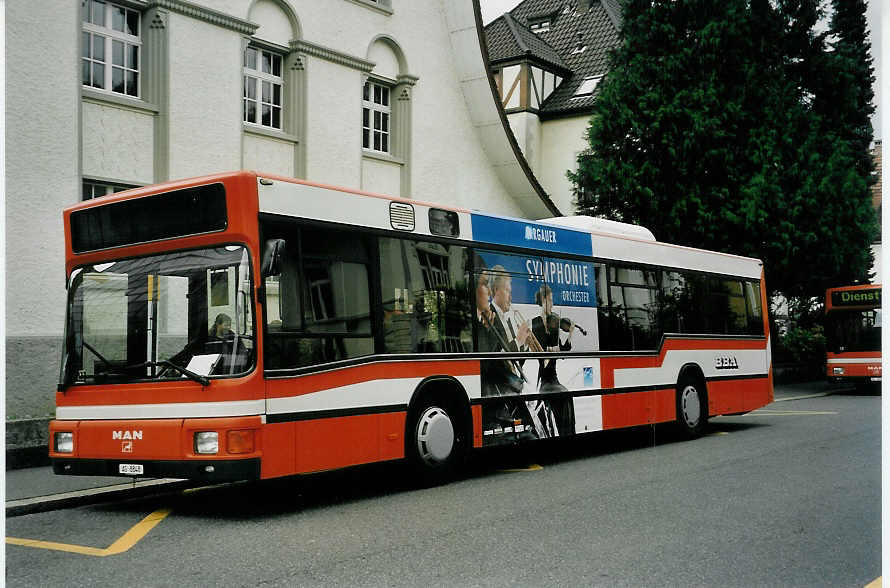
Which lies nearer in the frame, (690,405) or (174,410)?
(174,410)

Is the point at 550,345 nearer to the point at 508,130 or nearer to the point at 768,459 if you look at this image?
the point at 768,459

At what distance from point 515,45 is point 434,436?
33.8 m

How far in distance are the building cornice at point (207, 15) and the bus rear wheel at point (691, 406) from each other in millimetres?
9049

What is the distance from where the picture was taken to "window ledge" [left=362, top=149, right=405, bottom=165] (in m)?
19.5

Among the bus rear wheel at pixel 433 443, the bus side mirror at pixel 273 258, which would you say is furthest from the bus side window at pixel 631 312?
the bus side mirror at pixel 273 258

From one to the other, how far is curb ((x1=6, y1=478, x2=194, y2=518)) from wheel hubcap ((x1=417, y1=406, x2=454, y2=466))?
2462 millimetres

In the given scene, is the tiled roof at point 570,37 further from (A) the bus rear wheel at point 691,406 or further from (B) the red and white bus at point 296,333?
(B) the red and white bus at point 296,333

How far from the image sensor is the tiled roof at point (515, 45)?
136ft

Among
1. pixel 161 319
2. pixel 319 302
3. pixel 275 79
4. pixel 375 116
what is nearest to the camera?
pixel 161 319

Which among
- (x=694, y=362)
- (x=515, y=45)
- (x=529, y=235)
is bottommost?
(x=694, y=362)

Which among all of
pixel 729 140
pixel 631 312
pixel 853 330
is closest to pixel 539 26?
pixel 729 140

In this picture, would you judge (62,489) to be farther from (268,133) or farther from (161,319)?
(268,133)

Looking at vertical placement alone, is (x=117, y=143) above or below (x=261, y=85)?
below

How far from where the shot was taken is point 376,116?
20250mm
